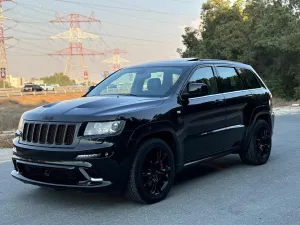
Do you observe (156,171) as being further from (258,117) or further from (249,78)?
(249,78)

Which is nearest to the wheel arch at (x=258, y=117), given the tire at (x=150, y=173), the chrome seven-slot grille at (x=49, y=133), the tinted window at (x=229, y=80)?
the tinted window at (x=229, y=80)

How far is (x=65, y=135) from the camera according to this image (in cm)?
488

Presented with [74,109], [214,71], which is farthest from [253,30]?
[74,109]

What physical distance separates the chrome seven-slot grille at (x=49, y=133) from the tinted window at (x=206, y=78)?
2.10 meters

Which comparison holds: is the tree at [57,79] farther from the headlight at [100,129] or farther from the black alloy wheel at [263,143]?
the headlight at [100,129]

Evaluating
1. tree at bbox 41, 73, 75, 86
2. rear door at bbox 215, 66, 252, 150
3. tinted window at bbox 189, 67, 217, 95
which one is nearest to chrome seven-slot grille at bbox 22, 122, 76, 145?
tinted window at bbox 189, 67, 217, 95

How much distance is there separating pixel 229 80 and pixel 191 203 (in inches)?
97.4

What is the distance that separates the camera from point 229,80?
6.97m

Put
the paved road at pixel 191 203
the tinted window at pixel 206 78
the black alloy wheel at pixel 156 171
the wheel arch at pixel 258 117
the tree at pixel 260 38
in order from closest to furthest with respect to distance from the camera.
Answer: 1. the paved road at pixel 191 203
2. the black alloy wheel at pixel 156 171
3. the tinted window at pixel 206 78
4. the wheel arch at pixel 258 117
5. the tree at pixel 260 38

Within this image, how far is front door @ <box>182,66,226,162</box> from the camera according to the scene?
229 inches

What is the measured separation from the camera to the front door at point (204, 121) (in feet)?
19.1

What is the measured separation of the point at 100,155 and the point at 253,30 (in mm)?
28862

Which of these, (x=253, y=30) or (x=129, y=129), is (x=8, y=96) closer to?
(x=253, y=30)

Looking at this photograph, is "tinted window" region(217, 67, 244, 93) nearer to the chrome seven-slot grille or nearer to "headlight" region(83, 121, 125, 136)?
"headlight" region(83, 121, 125, 136)
